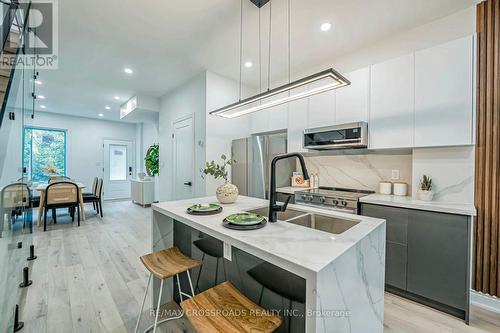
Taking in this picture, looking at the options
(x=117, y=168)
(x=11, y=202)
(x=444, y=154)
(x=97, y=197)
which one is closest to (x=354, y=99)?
(x=444, y=154)

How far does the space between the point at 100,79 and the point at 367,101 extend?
15.3 ft

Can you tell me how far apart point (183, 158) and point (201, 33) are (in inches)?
91.9

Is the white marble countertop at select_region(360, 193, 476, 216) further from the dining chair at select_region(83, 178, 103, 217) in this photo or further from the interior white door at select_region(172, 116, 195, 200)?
the dining chair at select_region(83, 178, 103, 217)

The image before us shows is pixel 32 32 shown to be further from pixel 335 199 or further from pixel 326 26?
pixel 335 199

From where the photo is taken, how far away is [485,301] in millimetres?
1954

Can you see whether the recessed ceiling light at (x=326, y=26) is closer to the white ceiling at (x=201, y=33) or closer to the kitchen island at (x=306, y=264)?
the white ceiling at (x=201, y=33)

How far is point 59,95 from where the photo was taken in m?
4.98

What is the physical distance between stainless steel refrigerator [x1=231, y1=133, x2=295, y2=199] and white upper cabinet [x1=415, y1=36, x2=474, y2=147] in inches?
70.2

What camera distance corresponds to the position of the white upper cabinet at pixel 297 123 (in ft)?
10.4

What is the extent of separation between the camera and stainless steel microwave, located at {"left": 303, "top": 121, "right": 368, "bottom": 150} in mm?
2521

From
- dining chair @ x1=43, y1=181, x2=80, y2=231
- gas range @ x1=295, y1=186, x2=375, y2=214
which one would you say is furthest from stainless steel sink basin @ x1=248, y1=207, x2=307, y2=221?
dining chair @ x1=43, y1=181, x2=80, y2=231

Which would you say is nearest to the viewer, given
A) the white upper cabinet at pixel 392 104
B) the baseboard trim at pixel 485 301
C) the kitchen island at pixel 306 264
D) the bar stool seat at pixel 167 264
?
the kitchen island at pixel 306 264

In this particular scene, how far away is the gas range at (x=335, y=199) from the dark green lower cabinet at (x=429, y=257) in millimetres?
261

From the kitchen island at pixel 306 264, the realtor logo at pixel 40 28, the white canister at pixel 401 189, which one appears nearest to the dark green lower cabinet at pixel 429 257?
the white canister at pixel 401 189
